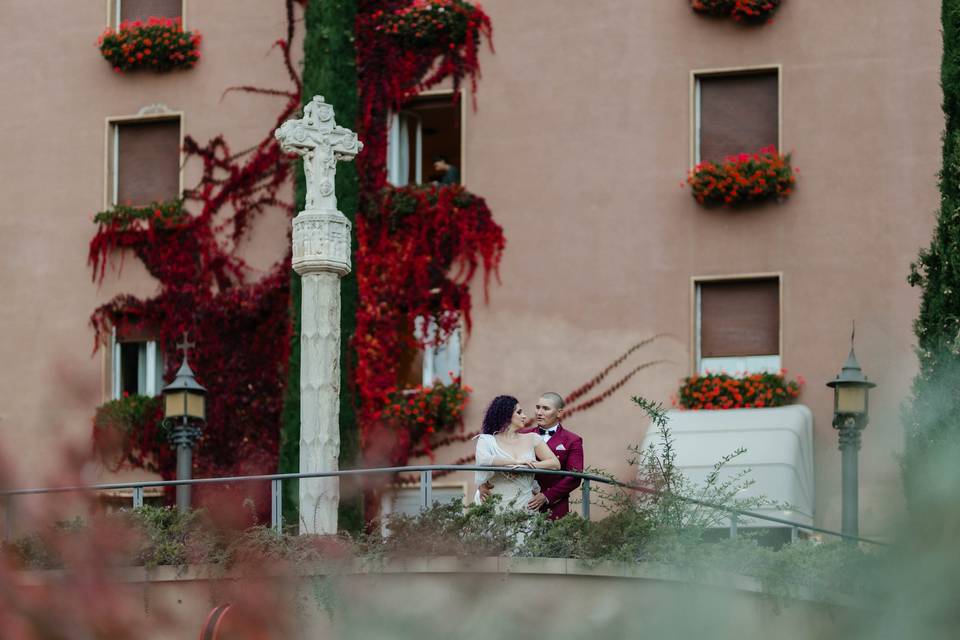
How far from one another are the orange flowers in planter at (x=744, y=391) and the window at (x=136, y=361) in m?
6.75

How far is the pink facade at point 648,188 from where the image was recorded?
66.0ft

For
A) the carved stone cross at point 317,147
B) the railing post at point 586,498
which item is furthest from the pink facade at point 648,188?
the railing post at point 586,498

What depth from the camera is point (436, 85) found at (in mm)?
22031

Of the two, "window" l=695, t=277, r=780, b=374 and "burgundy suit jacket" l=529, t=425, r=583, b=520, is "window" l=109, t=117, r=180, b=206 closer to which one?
"window" l=695, t=277, r=780, b=374

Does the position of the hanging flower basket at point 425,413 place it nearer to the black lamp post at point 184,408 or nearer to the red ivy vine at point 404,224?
the red ivy vine at point 404,224

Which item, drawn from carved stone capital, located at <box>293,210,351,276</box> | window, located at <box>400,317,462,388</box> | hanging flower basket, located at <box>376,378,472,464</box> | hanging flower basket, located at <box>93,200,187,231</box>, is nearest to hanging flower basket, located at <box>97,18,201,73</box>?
hanging flower basket, located at <box>93,200,187,231</box>

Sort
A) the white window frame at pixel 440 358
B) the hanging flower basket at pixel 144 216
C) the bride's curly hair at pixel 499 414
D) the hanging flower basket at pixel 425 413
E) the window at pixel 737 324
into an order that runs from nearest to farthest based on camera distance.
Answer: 1. the bride's curly hair at pixel 499 414
2. the window at pixel 737 324
3. the hanging flower basket at pixel 425 413
4. the white window frame at pixel 440 358
5. the hanging flower basket at pixel 144 216

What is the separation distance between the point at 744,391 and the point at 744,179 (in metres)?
2.27

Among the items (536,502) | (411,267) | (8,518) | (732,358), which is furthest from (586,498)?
(8,518)

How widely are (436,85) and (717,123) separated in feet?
10.9

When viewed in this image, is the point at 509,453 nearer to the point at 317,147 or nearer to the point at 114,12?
the point at 317,147

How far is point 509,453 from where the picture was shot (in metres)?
13.3

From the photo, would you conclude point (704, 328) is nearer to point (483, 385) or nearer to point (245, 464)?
point (483, 385)

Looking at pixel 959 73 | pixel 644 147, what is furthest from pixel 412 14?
pixel 959 73
